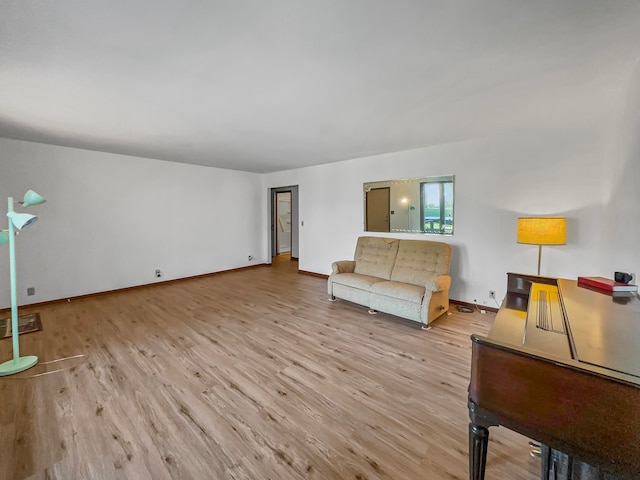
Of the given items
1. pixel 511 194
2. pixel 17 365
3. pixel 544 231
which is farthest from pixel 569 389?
pixel 17 365

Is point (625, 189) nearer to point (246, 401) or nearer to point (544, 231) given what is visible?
point (544, 231)

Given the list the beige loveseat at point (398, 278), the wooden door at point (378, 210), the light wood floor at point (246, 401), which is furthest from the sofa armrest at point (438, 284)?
the wooden door at point (378, 210)

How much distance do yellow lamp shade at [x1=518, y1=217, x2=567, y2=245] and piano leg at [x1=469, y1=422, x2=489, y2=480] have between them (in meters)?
2.46

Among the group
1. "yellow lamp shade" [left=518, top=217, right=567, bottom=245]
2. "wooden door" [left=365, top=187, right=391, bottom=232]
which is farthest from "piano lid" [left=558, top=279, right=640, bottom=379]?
"wooden door" [left=365, top=187, right=391, bottom=232]

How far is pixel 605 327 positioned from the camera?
1212 millimetres

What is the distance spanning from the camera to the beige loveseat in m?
3.24

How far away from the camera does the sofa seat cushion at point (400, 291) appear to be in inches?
127

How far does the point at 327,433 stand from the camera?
1.67 meters

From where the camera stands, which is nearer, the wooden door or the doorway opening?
the wooden door

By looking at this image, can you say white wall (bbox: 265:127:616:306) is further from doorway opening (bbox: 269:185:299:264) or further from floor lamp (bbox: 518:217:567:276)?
doorway opening (bbox: 269:185:299:264)

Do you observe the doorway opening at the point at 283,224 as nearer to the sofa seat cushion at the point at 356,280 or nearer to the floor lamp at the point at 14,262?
the sofa seat cushion at the point at 356,280

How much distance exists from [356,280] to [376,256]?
63cm

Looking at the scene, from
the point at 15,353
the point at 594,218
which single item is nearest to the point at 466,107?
the point at 594,218

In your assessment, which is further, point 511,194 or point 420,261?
point 420,261
